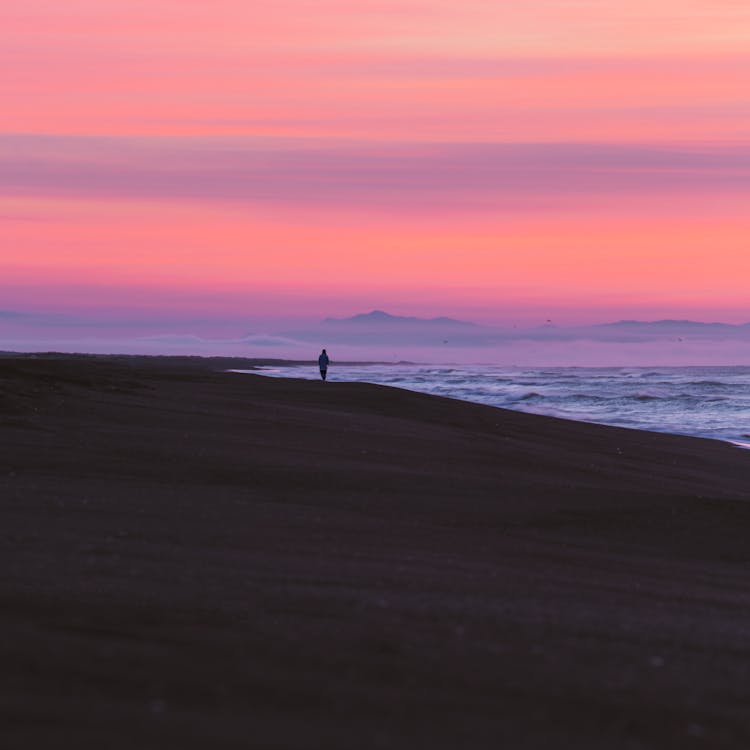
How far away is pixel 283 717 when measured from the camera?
353 centimetres

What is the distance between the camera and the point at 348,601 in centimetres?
527

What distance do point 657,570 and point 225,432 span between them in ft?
23.9

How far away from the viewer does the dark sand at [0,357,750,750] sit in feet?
A: 11.8

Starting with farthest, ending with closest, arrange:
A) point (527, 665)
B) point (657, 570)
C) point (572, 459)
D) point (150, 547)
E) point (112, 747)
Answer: point (572, 459) → point (657, 570) → point (150, 547) → point (527, 665) → point (112, 747)

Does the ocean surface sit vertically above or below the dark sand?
below

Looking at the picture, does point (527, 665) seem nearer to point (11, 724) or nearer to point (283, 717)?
point (283, 717)

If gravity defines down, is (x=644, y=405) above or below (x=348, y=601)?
below

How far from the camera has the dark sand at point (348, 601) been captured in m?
3.58

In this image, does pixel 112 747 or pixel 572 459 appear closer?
pixel 112 747

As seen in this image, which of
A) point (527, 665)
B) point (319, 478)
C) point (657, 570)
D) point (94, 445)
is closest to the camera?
point (527, 665)

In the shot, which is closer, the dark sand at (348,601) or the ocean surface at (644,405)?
the dark sand at (348,601)

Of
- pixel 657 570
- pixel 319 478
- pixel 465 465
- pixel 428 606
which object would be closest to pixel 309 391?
pixel 465 465

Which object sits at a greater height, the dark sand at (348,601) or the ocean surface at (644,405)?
the dark sand at (348,601)

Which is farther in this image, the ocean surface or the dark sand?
the ocean surface
